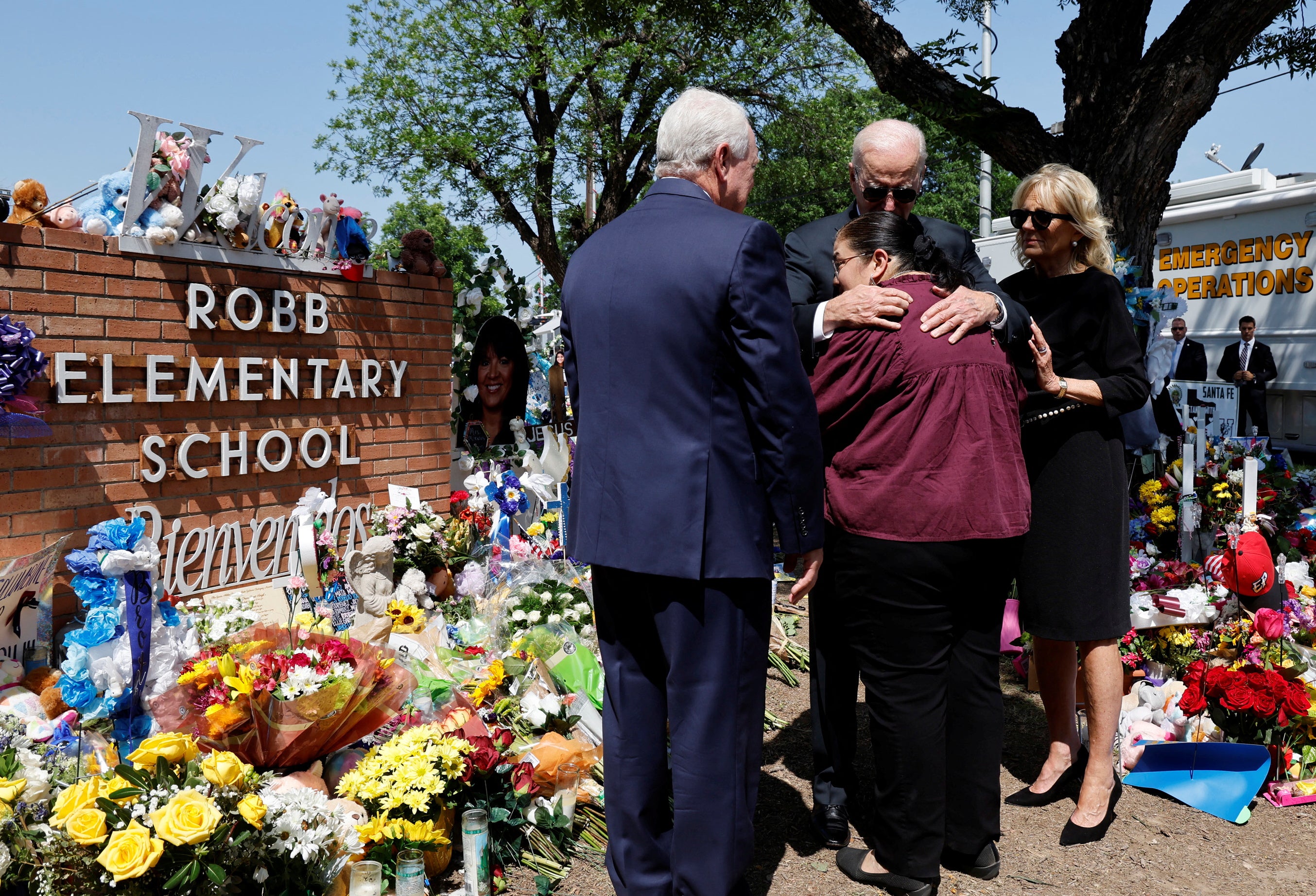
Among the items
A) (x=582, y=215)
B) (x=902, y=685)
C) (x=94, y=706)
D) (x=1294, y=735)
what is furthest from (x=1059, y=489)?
(x=582, y=215)

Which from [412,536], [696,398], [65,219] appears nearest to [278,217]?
[65,219]

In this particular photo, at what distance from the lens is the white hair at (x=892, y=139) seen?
2760 millimetres

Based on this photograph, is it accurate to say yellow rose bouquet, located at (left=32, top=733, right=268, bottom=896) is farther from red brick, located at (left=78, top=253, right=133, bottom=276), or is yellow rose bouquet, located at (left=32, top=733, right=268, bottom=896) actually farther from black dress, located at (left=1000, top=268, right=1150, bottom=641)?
black dress, located at (left=1000, top=268, right=1150, bottom=641)

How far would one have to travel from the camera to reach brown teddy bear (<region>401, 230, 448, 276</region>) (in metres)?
5.02

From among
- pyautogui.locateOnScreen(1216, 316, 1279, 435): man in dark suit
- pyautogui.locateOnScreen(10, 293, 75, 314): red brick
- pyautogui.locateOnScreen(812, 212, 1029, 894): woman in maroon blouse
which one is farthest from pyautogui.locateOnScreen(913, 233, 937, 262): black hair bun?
pyautogui.locateOnScreen(1216, 316, 1279, 435): man in dark suit

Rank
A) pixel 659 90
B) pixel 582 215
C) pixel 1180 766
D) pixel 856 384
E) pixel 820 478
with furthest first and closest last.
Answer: pixel 582 215 → pixel 659 90 → pixel 1180 766 → pixel 856 384 → pixel 820 478

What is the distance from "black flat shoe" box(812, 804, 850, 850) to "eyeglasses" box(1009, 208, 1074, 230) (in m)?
1.83

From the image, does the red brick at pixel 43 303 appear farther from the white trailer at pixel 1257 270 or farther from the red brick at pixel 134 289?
the white trailer at pixel 1257 270

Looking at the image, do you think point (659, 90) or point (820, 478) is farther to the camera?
point (659, 90)

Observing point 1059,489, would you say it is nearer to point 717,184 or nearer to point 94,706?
point 717,184

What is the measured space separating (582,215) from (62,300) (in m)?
11.4

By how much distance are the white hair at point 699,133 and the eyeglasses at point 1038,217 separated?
113 cm

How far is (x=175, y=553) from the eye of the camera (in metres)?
3.82

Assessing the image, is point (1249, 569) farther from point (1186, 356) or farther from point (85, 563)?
point (1186, 356)
